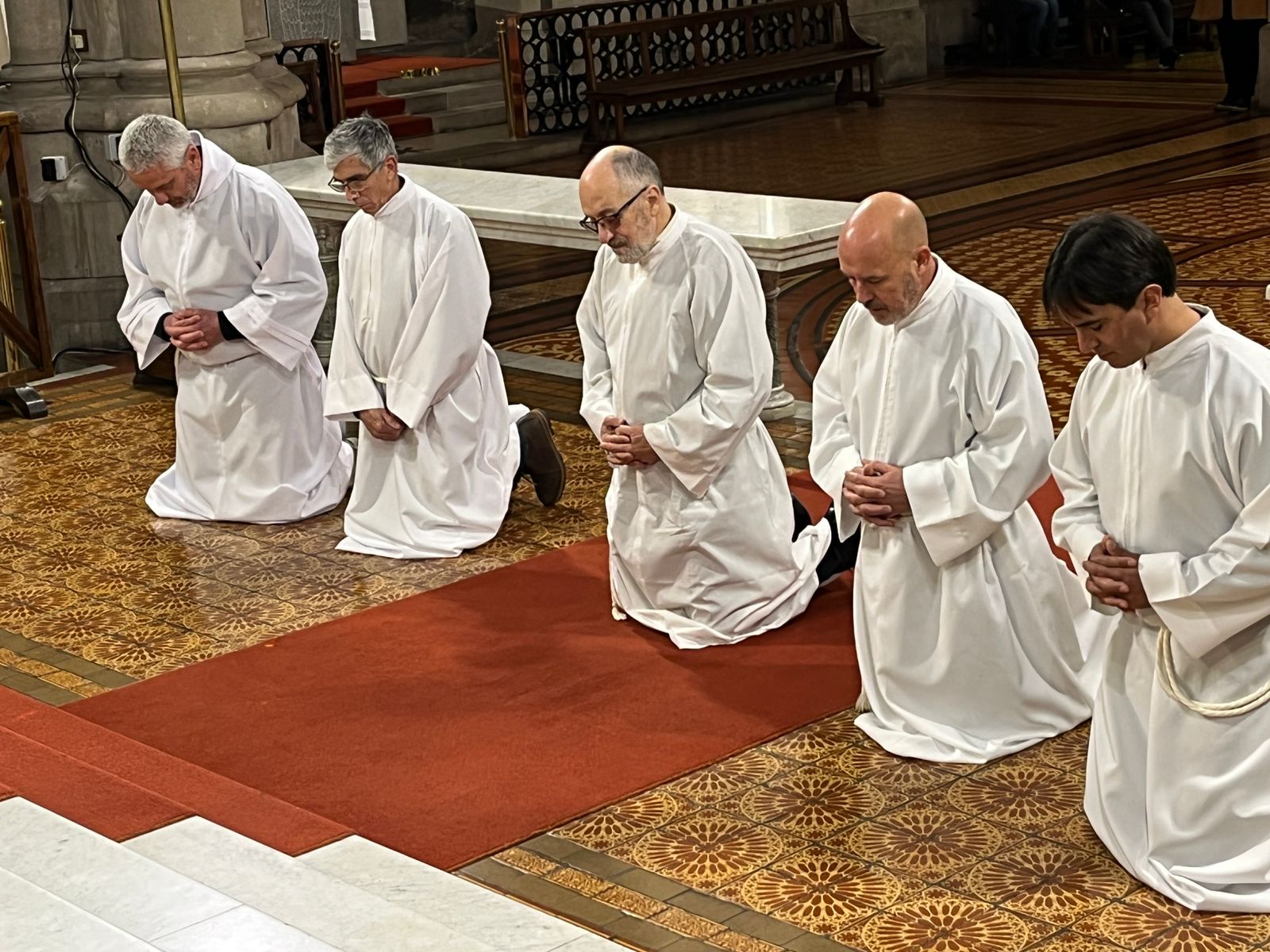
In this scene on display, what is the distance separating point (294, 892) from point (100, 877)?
1.18ft

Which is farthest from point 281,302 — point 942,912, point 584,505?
point 942,912

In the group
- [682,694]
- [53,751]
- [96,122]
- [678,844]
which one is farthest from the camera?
[96,122]

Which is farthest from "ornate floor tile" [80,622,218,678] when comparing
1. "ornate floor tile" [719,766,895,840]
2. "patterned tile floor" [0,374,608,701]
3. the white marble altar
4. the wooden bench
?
the wooden bench

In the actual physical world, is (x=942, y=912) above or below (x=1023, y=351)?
below

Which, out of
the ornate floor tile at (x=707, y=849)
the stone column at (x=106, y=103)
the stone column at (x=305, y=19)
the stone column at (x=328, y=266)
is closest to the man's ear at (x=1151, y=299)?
the ornate floor tile at (x=707, y=849)

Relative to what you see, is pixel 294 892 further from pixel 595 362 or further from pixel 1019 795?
pixel 595 362

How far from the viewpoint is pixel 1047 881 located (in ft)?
12.6

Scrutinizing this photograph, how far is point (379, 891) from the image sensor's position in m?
3.81

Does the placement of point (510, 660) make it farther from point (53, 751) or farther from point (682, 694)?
point (53, 751)

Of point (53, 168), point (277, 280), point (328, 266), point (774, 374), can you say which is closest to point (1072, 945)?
point (277, 280)

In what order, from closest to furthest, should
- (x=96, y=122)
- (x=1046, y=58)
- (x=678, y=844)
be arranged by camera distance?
(x=678, y=844)
(x=96, y=122)
(x=1046, y=58)

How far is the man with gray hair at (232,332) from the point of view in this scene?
6828 mm

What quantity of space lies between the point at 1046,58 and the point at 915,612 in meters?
17.6

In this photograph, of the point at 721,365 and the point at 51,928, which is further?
the point at 721,365
